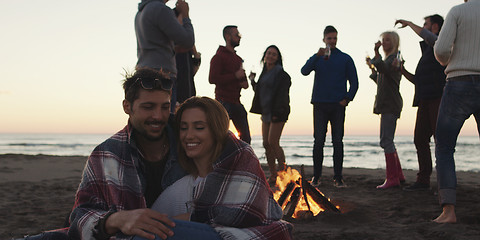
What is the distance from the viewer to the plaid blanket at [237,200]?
7.68 ft

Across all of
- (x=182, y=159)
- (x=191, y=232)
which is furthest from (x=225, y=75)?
(x=191, y=232)

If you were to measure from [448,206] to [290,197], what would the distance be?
169 cm

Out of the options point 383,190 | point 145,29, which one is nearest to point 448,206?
point 383,190

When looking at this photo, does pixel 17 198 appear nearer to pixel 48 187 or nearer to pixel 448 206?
pixel 48 187

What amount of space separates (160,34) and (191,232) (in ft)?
8.19

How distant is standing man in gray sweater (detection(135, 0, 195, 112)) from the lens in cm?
397

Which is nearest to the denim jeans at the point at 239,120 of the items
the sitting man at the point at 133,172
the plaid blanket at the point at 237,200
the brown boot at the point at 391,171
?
the brown boot at the point at 391,171

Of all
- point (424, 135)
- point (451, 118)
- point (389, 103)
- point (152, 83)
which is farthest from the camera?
point (389, 103)

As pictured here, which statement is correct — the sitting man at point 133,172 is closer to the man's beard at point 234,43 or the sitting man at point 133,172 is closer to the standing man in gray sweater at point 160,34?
the standing man in gray sweater at point 160,34

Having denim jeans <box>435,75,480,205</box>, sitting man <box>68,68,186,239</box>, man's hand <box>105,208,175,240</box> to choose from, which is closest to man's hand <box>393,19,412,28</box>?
denim jeans <box>435,75,480,205</box>

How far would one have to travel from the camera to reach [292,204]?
4.78m

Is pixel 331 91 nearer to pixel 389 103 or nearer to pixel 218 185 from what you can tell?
pixel 389 103

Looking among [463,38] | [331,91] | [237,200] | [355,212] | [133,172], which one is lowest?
Answer: [355,212]

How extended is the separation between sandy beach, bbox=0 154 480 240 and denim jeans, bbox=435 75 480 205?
439 mm
